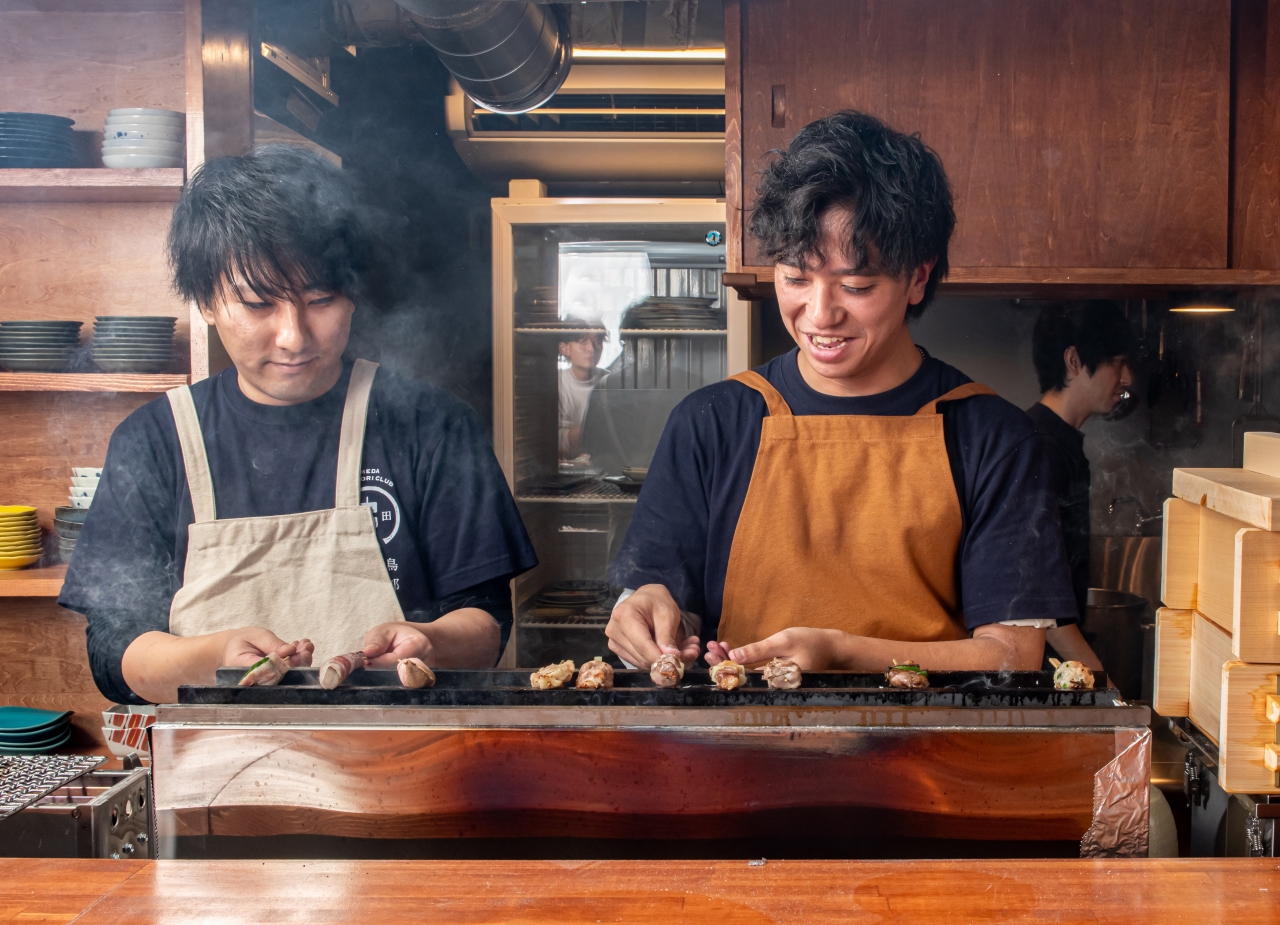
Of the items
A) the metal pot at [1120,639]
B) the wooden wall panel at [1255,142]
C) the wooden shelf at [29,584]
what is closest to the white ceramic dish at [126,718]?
the wooden shelf at [29,584]

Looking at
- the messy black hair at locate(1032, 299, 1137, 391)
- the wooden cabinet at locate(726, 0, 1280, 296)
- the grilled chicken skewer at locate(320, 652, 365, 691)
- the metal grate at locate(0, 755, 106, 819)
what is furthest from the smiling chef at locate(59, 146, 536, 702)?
the messy black hair at locate(1032, 299, 1137, 391)

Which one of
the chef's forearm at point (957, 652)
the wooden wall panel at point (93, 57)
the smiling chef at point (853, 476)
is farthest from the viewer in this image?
the wooden wall panel at point (93, 57)

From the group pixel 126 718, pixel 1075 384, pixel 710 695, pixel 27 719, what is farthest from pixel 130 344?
pixel 1075 384

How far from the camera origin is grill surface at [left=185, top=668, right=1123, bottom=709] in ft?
3.21

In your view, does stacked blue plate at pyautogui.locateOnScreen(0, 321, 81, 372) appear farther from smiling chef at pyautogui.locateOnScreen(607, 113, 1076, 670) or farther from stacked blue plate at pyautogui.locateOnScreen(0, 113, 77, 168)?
smiling chef at pyautogui.locateOnScreen(607, 113, 1076, 670)

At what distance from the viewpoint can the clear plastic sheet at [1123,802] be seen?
3.13 feet

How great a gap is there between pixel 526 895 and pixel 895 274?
1.08 m

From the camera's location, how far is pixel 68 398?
9.43 ft

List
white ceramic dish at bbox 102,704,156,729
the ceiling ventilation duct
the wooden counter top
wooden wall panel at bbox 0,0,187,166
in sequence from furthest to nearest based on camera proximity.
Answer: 1. wooden wall panel at bbox 0,0,187,166
2. the ceiling ventilation duct
3. white ceramic dish at bbox 102,704,156,729
4. the wooden counter top

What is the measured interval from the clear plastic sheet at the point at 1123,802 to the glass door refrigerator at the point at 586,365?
9.97 ft

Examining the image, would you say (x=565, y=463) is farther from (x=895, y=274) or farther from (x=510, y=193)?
(x=895, y=274)

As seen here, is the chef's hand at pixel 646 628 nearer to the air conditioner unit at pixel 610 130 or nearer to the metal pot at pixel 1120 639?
the metal pot at pixel 1120 639

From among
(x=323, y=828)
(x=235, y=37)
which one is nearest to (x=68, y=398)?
Answer: (x=235, y=37)

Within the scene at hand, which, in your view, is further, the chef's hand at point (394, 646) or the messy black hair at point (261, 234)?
the messy black hair at point (261, 234)
